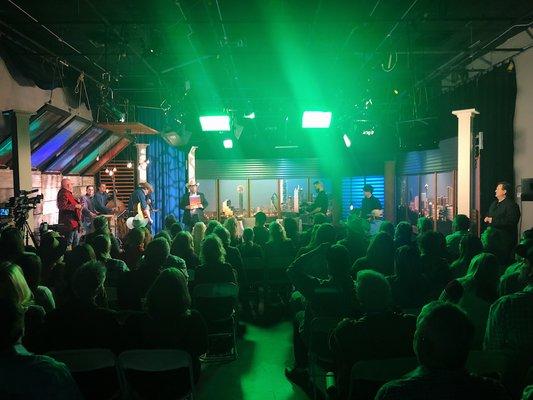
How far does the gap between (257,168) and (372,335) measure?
13.4 meters

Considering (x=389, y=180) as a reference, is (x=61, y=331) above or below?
below

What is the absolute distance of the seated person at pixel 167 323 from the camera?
2.86 m

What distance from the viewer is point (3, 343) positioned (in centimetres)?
190

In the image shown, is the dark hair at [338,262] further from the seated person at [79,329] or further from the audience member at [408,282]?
the seated person at [79,329]

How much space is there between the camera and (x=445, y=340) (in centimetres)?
166

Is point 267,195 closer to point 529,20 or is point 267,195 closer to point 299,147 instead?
point 299,147

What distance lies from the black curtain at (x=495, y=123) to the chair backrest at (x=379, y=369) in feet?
25.4

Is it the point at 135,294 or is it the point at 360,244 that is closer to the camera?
the point at 135,294

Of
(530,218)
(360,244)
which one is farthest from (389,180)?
(360,244)

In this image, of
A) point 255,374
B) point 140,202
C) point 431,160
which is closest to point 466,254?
point 255,374

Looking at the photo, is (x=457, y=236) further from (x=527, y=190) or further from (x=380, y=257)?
(x=527, y=190)

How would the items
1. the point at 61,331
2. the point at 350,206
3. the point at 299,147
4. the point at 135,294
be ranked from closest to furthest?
the point at 61,331 < the point at 135,294 < the point at 299,147 < the point at 350,206

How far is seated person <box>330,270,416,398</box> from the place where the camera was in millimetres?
2562

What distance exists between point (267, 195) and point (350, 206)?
302 centimetres
